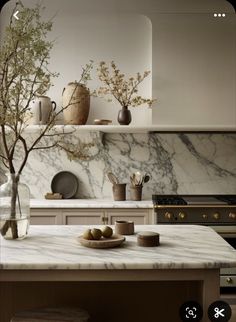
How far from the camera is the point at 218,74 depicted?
4.72m

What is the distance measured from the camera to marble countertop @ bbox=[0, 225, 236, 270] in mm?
2025

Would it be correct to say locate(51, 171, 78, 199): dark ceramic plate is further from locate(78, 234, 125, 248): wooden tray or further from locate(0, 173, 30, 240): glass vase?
locate(78, 234, 125, 248): wooden tray

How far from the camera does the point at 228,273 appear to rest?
13.4 feet

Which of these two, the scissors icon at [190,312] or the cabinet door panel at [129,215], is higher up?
the cabinet door panel at [129,215]

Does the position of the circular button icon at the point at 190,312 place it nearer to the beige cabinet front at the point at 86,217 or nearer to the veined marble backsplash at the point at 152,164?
the beige cabinet front at the point at 86,217

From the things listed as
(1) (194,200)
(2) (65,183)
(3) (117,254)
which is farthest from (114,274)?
(2) (65,183)

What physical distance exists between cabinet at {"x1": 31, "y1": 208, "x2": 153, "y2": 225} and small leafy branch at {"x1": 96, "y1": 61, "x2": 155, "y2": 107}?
1076mm

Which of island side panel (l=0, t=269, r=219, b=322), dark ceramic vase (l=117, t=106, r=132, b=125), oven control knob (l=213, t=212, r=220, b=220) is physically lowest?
island side panel (l=0, t=269, r=219, b=322)

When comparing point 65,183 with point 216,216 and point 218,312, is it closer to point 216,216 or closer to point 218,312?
point 216,216

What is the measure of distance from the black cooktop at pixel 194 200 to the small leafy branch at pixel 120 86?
36.7 inches

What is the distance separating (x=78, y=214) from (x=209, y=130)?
150 cm

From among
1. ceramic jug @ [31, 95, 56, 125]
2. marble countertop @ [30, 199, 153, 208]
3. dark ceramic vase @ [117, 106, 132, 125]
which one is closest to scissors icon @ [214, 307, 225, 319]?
marble countertop @ [30, 199, 153, 208]

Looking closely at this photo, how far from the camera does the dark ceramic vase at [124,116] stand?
4.60 m

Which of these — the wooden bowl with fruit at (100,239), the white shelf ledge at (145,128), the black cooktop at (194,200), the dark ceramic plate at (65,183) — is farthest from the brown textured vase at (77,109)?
the wooden bowl with fruit at (100,239)
